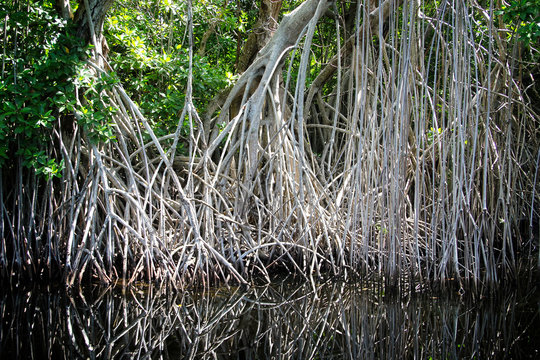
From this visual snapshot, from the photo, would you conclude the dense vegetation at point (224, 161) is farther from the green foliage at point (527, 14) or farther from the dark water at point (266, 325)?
the dark water at point (266, 325)

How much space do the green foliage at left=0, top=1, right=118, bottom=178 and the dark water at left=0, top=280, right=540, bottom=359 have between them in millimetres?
1193

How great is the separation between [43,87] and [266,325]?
2573 millimetres

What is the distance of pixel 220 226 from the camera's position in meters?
4.64

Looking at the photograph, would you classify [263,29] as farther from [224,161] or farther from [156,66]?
[224,161]

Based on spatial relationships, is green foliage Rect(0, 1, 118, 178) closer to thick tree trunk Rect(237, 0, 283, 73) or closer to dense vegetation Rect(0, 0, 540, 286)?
dense vegetation Rect(0, 0, 540, 286)

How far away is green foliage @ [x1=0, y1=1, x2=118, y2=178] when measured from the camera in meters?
4.26

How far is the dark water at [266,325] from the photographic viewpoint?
3.09 meters

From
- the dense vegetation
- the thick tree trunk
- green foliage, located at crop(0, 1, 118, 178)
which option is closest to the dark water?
the dense vegetation

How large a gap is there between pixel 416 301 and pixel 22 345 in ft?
8.38

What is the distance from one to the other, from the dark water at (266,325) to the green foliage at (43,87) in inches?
47.0

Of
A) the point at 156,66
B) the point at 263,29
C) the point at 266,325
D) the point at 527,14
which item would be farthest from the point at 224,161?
the point at 527,14

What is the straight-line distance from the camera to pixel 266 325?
3.57 m

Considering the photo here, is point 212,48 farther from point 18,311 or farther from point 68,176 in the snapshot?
point 18,311

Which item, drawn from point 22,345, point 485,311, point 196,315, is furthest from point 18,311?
point 485,311
